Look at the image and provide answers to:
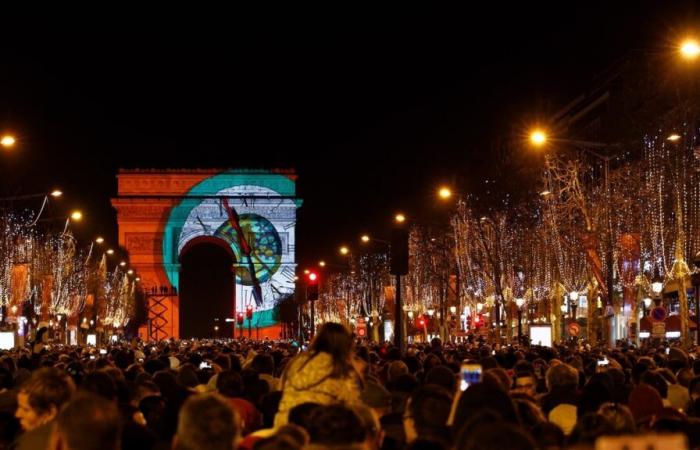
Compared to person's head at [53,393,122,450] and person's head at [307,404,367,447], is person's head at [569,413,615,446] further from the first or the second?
person's head at [53,393,122,450]

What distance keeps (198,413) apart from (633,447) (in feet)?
10.6

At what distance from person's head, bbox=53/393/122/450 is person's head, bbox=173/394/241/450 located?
362 mm

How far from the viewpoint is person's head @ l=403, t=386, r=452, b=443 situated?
9.88 m

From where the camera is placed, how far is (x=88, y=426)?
7273mm

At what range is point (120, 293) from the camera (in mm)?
111188

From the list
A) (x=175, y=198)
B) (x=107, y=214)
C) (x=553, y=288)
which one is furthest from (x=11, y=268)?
(x=107, y=214)

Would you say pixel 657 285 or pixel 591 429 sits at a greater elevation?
pixel 657 285

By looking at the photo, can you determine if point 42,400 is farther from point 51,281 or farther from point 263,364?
point 51,281

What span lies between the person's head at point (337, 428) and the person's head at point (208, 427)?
430 millimetres

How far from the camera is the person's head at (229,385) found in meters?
14.8

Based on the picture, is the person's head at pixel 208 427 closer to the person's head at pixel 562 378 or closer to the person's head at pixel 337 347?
the person's head at pixel 337 347

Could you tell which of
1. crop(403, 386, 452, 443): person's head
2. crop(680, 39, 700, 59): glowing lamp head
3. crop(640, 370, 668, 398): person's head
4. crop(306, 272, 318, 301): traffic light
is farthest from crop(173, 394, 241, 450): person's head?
crop(306, 272, 318, 301): traffic light

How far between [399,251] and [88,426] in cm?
1912

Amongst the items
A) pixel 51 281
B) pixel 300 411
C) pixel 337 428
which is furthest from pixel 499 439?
pixel 51 281
